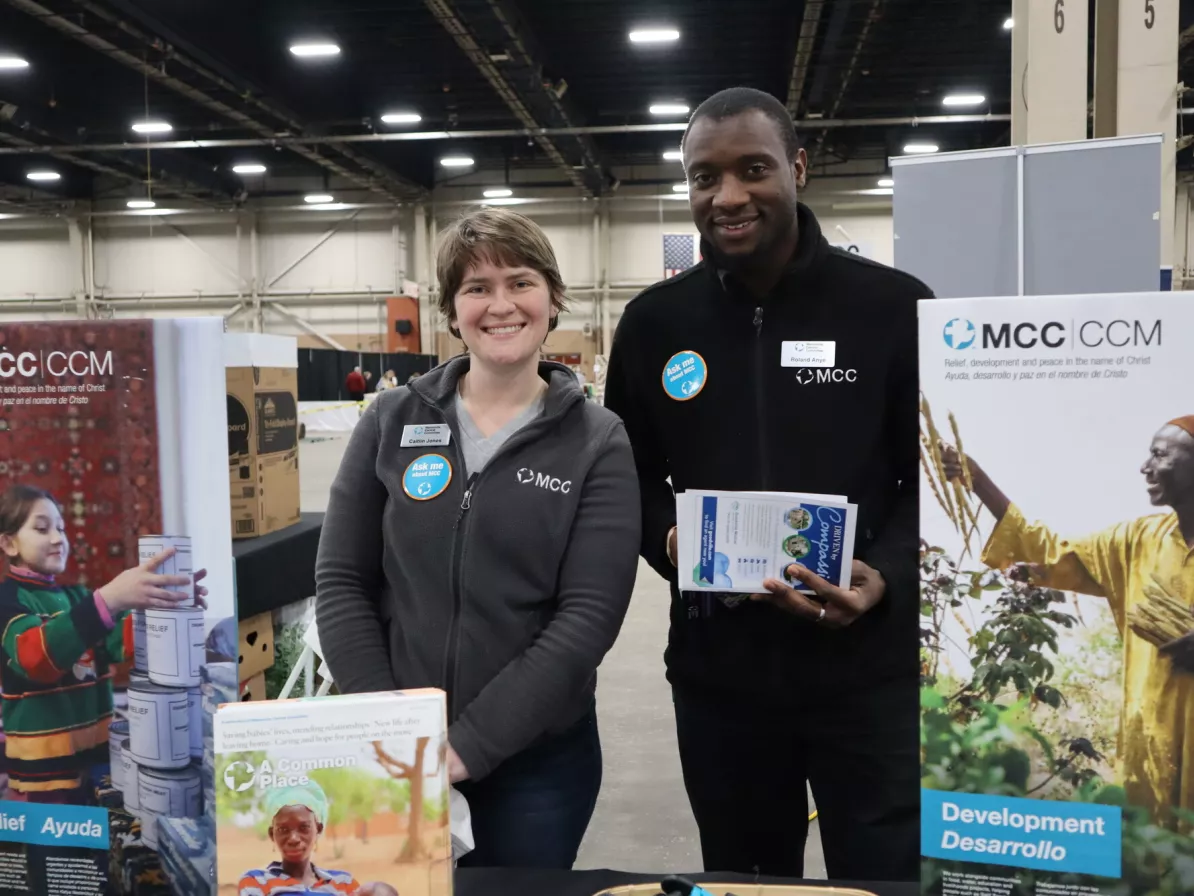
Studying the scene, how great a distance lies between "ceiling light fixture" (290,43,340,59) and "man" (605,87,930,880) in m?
9.36

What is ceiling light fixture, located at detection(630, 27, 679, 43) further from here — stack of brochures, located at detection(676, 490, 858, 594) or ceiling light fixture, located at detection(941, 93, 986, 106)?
stack of brochures, located at detection(676, 490, 858, 594)

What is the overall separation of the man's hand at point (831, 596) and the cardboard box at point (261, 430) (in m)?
1.43

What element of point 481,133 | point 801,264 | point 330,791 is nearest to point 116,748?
point 330,791

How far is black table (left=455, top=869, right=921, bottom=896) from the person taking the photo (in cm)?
107

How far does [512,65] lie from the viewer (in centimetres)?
969

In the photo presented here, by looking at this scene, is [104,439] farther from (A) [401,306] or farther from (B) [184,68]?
(A) [401,306]

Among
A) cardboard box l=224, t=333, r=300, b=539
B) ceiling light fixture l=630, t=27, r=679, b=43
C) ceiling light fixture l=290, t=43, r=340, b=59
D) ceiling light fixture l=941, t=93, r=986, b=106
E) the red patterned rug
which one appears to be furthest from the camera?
ceiling light fixture l=941, t=93, r=986, b=106

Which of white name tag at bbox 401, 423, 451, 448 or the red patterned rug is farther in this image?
white name tag at bbox 401, 423, 451, 448

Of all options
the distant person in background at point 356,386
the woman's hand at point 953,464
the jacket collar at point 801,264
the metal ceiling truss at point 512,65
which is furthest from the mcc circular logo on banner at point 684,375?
the distant person in background at point 356,386

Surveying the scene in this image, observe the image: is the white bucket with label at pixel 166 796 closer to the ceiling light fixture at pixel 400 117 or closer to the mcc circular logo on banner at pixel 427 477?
the mcc circular logo on banner at pixel 427 477

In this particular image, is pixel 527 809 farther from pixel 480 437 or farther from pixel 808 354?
pixel 808 354

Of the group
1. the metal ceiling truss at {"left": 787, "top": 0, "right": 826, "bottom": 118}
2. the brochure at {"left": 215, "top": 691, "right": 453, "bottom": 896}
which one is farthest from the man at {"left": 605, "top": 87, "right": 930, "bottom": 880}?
the metal ceiling truss at {"left": 787, "top": 0, "right": 826, "bottom": 118}

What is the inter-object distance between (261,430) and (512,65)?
8.37 metres

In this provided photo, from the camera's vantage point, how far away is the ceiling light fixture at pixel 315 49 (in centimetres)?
951
